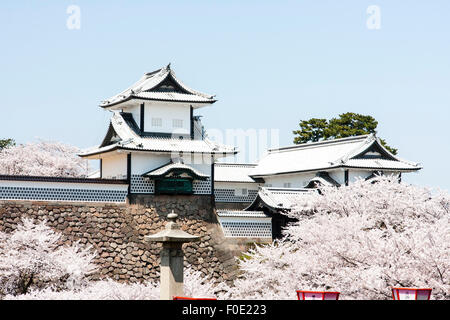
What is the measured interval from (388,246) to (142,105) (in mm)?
16037

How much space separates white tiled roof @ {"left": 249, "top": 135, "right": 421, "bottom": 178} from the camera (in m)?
36.6

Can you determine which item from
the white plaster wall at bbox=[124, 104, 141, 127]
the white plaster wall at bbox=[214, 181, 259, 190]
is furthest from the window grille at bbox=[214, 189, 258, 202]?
Result: the white plaster wall at bbox=[124, 104, 141, 127]

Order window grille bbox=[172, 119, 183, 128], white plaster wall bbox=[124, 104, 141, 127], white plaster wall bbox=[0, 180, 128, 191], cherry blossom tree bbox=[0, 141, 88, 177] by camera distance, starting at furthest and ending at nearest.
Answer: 1. cherry blossom tree bbox=[0, 141, 88, 177]
2. window grille bbox=[172, 119, 183, 128]
3. white plaster wall bbox=[124, 104, 141, 127]
4. white plaster wall bbox=[0, 180, 128, 191]

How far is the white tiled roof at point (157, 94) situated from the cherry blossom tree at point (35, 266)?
28.8 ft

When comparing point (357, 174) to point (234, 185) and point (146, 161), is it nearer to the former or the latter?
point (234, 185)

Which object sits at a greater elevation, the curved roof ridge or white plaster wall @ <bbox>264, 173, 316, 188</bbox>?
the curved roof ridge

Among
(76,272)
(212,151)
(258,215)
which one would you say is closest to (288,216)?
(258,215)

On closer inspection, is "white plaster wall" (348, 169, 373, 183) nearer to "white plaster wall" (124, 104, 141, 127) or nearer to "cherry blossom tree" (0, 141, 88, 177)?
"white plaster wall" (124, 104, 141, 127)

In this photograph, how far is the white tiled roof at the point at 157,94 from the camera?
31250 mm

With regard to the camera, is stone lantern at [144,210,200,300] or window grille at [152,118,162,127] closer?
stone lantern at [144,210,200,300]

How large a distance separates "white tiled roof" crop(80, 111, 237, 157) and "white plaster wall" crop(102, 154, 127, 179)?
1.95ft

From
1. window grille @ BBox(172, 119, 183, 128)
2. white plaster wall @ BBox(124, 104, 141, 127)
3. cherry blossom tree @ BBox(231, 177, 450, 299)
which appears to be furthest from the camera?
window grille @ BBox(172, 119, 183, 128)

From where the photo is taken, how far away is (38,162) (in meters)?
44.8
